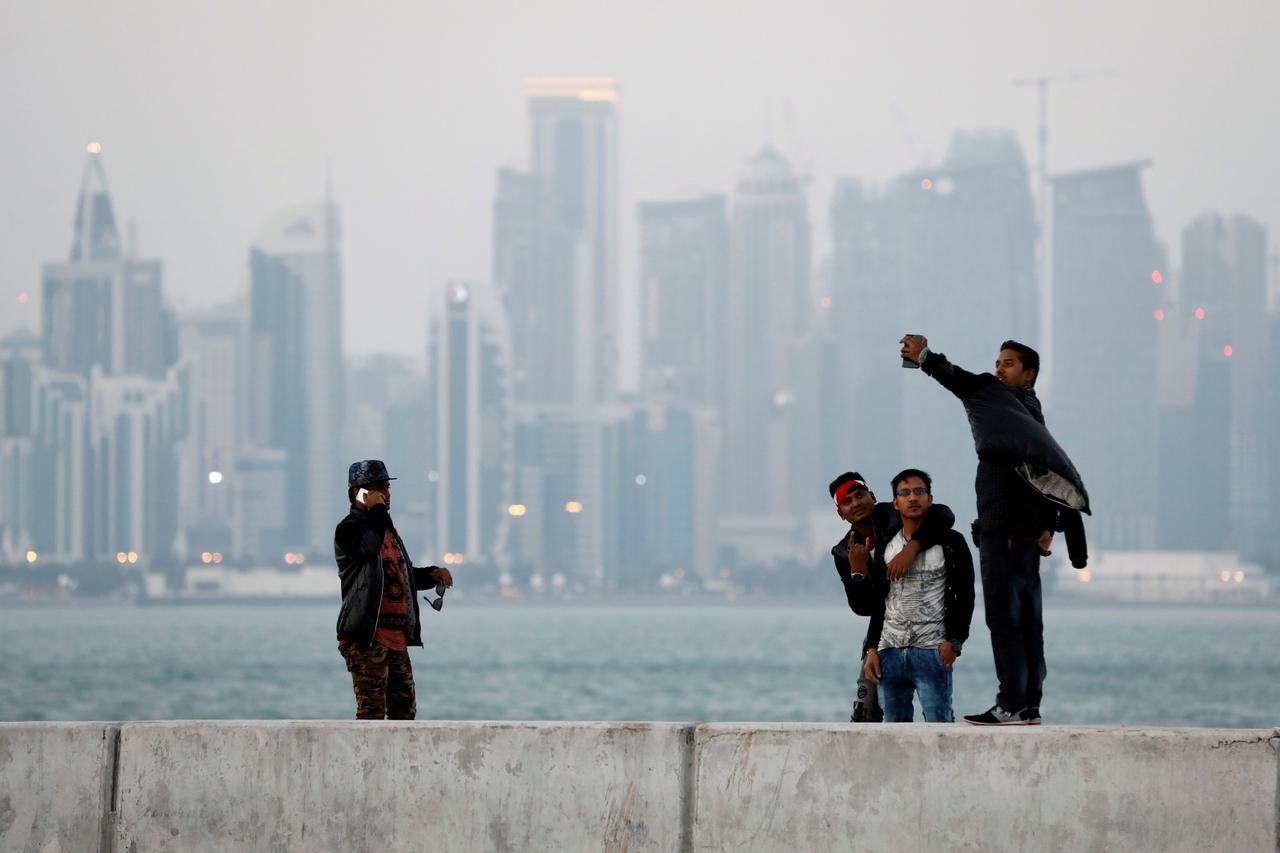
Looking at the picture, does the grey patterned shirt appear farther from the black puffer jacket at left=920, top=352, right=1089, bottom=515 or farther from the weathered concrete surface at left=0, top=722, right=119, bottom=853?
the weathered concrete surface at left=0, top=722, right=119, bottom=853

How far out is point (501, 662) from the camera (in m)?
142

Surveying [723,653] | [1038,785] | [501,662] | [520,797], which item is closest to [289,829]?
[520,797]

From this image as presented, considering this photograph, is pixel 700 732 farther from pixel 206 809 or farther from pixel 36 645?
pixel 36 645

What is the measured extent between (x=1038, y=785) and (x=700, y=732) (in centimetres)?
121

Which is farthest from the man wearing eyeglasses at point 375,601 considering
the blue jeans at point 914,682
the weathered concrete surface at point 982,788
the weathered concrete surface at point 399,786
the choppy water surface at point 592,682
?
the choppy water surface at point 592,682

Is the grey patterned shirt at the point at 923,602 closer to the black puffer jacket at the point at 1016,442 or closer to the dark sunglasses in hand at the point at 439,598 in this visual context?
the black puffer jacket at the point at 1016,442

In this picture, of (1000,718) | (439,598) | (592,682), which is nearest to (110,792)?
(439,598)

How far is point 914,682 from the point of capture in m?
9.13

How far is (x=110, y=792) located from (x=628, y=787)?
202 centimetres

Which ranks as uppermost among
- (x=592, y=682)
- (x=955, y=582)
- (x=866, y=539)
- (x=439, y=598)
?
(x=866, y=539)

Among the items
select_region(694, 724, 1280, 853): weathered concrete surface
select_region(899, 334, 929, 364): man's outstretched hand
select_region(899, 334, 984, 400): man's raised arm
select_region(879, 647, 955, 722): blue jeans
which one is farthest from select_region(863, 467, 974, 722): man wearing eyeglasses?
select_region(694, 724, 1280, 853): weathered concrete surface

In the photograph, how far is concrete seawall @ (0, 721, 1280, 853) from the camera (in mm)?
7504

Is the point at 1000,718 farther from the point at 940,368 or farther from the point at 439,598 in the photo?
the point at 439,598

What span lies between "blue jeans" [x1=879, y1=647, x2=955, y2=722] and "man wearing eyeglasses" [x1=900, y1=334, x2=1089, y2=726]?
0.93 ft
